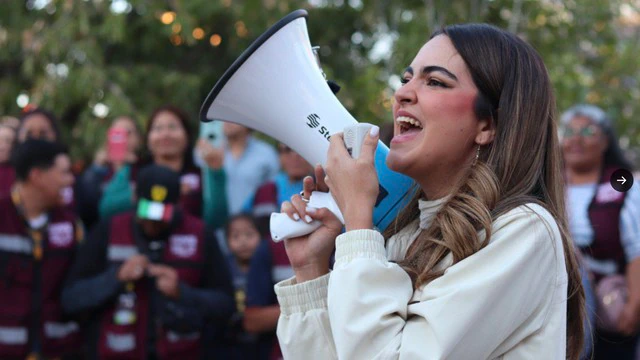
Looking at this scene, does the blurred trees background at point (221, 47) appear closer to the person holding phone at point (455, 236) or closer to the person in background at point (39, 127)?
the person in background at point (39, 127)

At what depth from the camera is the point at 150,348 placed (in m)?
5.27

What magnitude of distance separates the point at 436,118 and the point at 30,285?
3671mm

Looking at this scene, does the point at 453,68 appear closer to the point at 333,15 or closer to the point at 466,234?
the point at 466,234

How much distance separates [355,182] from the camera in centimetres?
243

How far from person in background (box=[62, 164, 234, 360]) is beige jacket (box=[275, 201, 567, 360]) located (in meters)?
3.00

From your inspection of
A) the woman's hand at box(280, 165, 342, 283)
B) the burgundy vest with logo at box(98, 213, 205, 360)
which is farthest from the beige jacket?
the burgundy vest with logo at box(98, 213, 205, 360)

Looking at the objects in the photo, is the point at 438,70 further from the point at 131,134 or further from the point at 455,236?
the point at 131,134

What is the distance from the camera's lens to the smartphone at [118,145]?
22.2 ft

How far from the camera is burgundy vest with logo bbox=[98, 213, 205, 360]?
5.25m

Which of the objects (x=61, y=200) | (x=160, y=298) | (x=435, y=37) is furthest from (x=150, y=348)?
(x=435, y=37)

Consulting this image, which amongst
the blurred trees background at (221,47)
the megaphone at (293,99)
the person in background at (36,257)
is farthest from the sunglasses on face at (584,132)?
the megaphone at (293,99)

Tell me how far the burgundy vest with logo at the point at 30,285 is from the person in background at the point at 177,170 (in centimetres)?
60

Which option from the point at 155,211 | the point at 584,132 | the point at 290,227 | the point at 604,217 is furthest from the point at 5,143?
the point at 290,227

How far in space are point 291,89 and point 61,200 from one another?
340 cm
